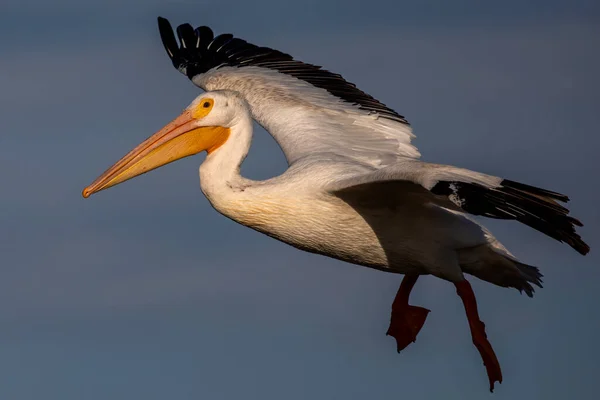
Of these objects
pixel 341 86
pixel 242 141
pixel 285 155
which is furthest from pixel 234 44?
pixel 242 141

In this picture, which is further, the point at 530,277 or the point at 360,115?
the point at 360,115

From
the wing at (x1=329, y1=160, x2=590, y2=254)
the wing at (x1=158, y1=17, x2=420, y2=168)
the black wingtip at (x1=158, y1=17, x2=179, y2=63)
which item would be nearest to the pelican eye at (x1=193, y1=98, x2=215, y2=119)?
the wing at (x1=158, y1=17, x2=420, y2=168)

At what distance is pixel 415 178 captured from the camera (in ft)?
38.8

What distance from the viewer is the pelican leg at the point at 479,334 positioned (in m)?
13.8

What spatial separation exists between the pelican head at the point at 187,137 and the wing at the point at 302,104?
1.15 meters

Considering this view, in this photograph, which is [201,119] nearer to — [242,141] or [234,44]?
[242,141]

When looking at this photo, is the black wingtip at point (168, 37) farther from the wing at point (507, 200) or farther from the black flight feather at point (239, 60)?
the wing at point (507, 200)

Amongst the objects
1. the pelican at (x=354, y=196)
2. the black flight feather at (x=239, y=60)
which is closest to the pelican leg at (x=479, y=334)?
Answer: the pelican at (x=354, y=196)

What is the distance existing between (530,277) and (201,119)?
12.0 ft

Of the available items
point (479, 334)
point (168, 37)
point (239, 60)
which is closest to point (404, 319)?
point (479, 334)

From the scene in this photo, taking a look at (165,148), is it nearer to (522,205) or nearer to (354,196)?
(354,196)

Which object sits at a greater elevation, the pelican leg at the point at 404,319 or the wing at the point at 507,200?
the wing at the point at 507,200

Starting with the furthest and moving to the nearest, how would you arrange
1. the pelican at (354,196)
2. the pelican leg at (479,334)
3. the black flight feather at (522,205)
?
the pelican leg at (479,334) → the pelican at (354,196) → the black flight feather at (522,205)

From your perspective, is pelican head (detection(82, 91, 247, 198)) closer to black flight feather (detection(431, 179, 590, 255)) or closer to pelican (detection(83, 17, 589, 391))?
pelican (detection(83, 17, 589, 391))
